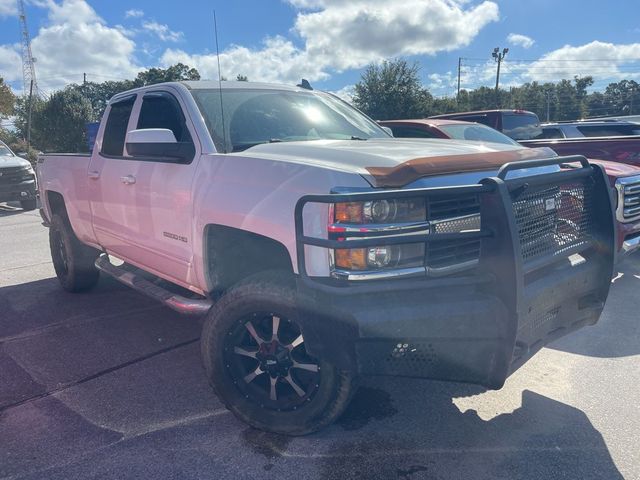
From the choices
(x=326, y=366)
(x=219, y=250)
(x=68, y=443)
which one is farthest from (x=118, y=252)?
(x=326, y=366)

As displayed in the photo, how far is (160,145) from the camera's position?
3.54 m

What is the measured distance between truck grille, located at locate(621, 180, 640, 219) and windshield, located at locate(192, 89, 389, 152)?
2726 mm

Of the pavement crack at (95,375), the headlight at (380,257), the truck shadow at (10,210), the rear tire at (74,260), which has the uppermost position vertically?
the headlight at (380,257)

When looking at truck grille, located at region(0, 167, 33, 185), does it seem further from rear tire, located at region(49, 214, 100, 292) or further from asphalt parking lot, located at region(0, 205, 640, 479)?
asphalt parking lot, located at region(0, 205, 640, 479)

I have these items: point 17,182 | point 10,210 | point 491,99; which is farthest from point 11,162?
point 491,99

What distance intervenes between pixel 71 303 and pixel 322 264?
3.99 metres

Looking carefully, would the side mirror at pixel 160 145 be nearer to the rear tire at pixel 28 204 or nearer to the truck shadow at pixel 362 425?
the truck shadow at pixel 362 425

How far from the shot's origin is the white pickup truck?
8.04ft

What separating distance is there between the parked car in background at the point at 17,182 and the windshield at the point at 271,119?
1129cm

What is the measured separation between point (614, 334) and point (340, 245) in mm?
3222

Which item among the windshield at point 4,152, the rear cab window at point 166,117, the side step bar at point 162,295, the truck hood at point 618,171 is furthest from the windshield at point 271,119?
the windshield at point 4,152

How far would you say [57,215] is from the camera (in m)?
5.80

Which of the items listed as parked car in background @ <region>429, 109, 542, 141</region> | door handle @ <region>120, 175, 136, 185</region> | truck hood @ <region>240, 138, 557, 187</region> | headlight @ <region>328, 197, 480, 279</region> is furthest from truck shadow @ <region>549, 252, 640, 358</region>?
parked car in background @ <region>429, 109, 542, 141</region>

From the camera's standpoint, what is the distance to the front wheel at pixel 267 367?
2820 millimetres
